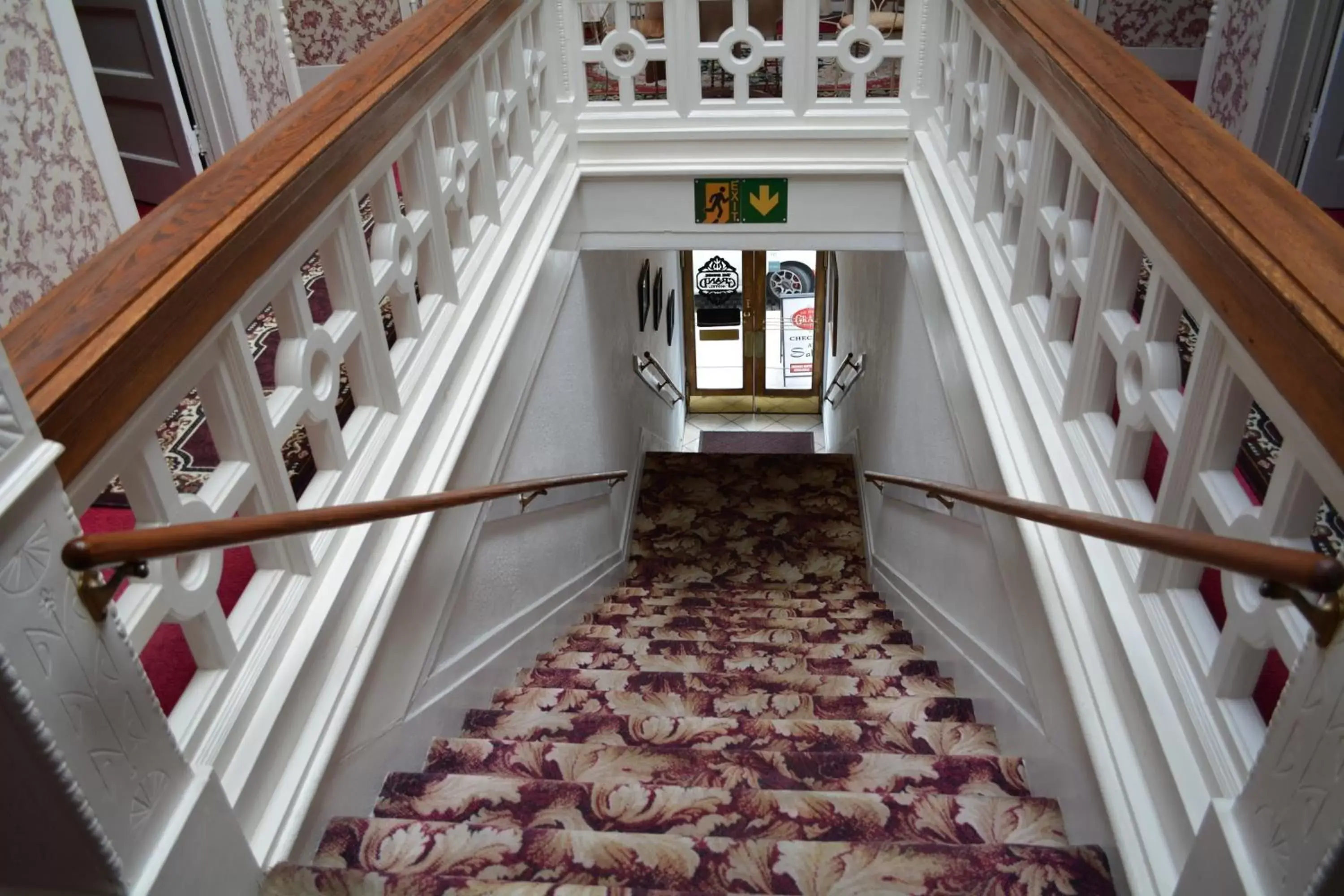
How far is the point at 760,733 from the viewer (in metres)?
2.31

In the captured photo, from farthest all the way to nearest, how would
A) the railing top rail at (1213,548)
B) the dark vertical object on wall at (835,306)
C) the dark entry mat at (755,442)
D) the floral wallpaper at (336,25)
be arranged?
the dark entry mat at (755,442) < the dark vertical object on wall at (835,306) < the floral wallpaper at (336,25) < the railing top rail at (1213,548)

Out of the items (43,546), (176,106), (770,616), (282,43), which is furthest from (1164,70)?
(43,546)

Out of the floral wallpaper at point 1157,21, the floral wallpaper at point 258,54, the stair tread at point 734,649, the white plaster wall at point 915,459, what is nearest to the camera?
the white plaster wall at point 915,459

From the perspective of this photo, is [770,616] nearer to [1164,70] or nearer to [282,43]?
[282,43]

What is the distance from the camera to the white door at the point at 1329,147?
13.1 ft

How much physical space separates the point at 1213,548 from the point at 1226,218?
0.46m

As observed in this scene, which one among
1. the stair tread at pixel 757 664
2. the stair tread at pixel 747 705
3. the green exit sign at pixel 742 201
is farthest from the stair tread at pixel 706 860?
the green exit sign at pixel 742 201

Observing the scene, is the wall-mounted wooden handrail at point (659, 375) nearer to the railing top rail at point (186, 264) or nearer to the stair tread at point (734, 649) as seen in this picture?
the stair tread at point (734, 649)

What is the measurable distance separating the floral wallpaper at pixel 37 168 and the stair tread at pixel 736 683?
1931mm

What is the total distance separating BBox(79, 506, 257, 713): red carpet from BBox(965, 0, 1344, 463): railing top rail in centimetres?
158

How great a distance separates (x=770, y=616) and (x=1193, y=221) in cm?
323

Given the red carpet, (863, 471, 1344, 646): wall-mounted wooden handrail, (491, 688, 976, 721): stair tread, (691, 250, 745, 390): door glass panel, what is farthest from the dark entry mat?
(863, 471, 1344, 646): wall-mounted wooden handrail

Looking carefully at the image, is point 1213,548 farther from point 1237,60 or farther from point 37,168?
point 1237,60

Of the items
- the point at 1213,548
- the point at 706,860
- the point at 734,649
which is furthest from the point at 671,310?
the point at 1213,548
